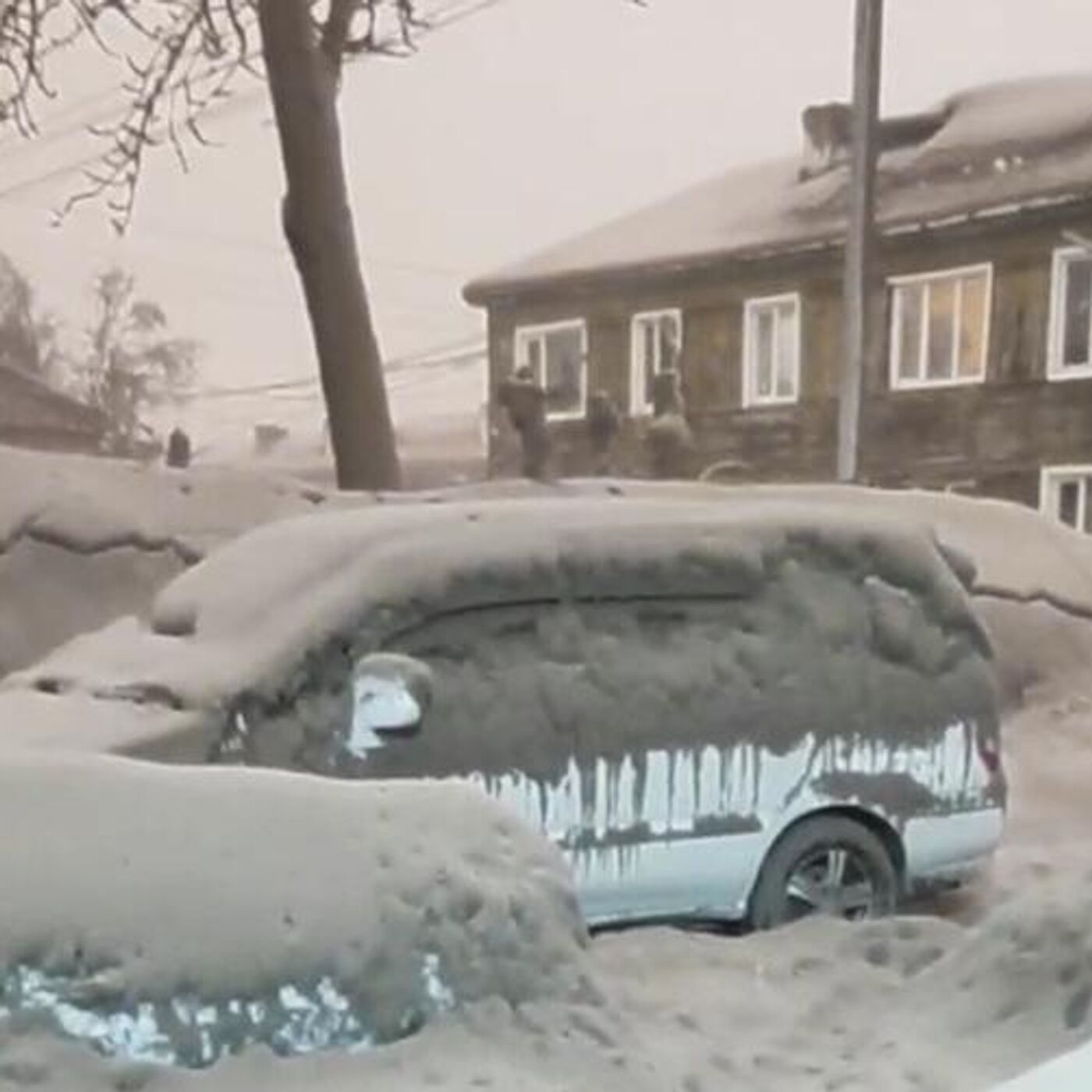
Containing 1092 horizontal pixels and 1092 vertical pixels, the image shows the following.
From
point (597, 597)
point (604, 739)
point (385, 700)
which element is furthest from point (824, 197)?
point (385, 700)

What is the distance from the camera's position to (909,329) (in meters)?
7.50

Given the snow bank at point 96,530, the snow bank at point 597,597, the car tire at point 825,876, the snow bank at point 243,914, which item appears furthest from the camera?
the snow bank at point 96,530

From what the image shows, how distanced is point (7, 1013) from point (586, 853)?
2495mm

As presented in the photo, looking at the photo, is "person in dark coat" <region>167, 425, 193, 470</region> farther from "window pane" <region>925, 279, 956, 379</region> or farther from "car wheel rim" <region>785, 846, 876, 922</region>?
"car wheel rim" <region>785, 846, 876, 922</region>

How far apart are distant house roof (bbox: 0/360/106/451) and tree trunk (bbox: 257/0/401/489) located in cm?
91

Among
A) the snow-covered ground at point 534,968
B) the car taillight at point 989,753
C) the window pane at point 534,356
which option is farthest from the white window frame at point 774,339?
the snow-covered ground at point 534,968

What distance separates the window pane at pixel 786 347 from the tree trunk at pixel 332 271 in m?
1.51

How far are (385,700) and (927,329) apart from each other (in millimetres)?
3410

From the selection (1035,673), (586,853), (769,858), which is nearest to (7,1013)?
(586,853)

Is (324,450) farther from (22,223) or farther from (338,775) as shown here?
(338,775)

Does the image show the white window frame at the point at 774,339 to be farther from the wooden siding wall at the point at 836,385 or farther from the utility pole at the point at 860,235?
the utility pole at the point at 860,235

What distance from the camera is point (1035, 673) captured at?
8477 mm

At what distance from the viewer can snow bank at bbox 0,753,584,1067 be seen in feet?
8.68

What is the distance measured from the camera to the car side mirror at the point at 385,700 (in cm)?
474
